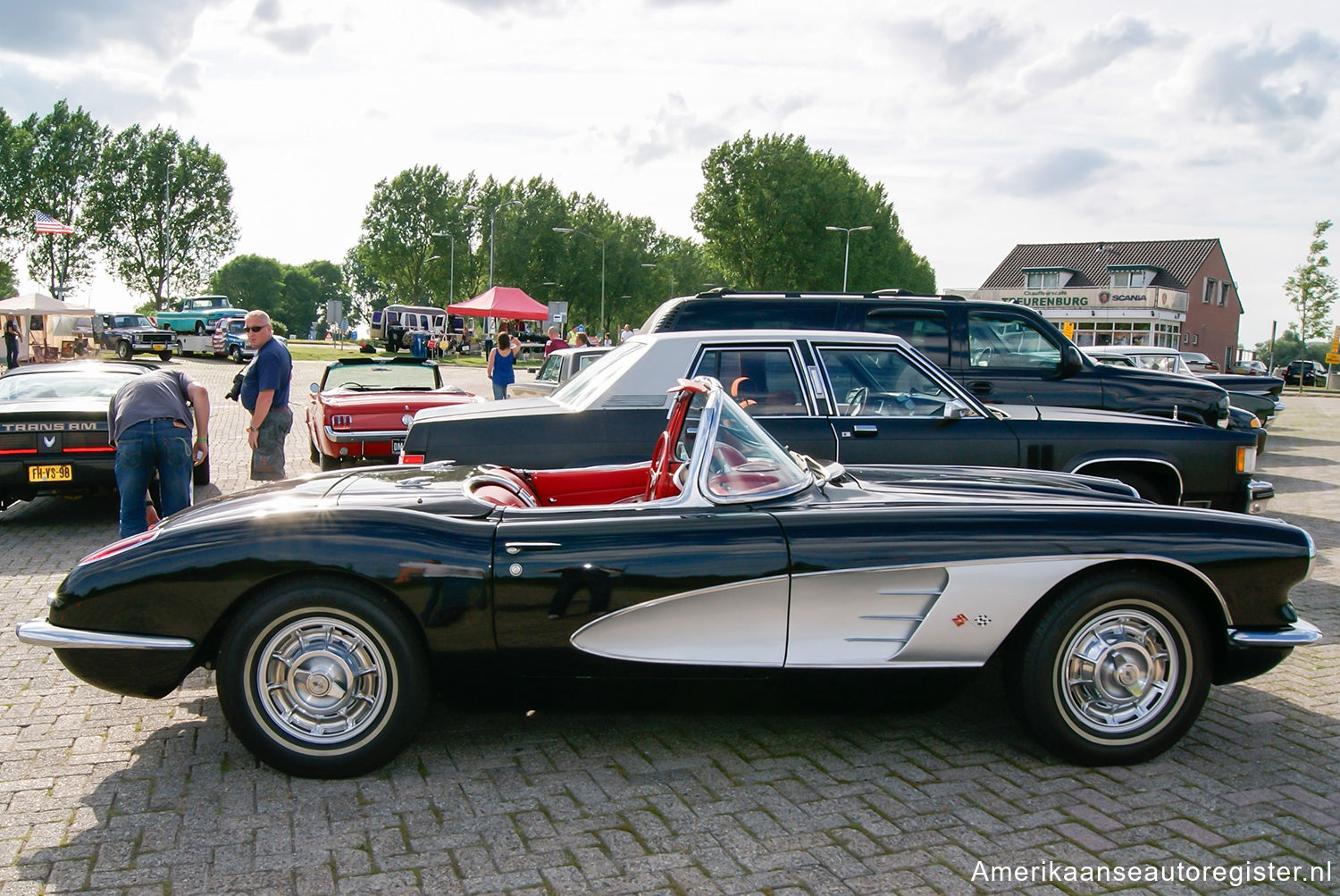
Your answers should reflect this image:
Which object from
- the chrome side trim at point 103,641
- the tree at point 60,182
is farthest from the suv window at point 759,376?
the tree at point 60,182

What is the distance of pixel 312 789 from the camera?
3359mm

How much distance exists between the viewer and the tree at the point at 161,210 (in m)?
64.2

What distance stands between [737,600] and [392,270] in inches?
3249

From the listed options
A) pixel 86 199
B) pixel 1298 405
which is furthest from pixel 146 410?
pixel 86 199

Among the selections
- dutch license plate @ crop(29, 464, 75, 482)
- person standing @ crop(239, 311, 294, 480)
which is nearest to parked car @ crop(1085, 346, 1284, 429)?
person standing @ crop(239, 311, 294, 480)

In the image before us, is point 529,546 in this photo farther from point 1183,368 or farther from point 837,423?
point 1183,368

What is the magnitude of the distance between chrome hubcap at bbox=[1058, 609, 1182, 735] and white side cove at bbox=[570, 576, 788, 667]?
3.55 feet

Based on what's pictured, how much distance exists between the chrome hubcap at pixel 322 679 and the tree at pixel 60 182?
68.2 metres

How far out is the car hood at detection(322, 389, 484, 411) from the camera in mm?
10484

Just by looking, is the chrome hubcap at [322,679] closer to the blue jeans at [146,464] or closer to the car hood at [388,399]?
the blue jeans at [146,464]

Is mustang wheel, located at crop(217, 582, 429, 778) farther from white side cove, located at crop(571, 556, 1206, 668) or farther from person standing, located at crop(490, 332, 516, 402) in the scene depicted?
person standing, located at crop(490, 332, 516, 402)

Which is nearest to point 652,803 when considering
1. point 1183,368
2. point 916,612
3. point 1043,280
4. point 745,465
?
point 916,612

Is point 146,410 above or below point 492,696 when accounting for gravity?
above

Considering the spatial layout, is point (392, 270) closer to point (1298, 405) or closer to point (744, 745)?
point (1298, 405)
